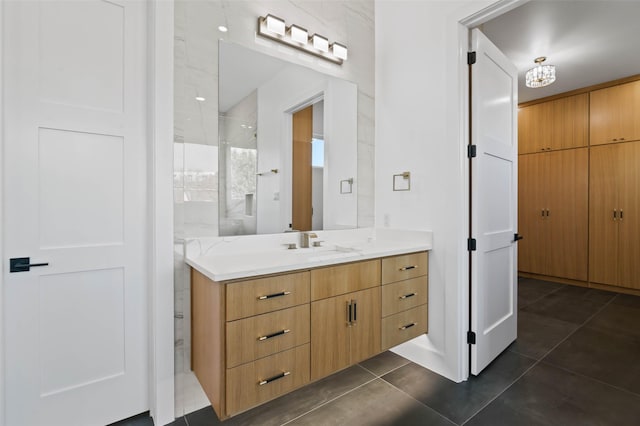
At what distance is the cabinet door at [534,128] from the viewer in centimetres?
476

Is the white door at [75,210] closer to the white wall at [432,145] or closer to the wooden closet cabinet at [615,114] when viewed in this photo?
the white wall at [432,145]

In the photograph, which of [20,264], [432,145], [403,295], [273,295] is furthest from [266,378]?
[432,145]

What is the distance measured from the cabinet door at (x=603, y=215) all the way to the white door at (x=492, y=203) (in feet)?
8.89

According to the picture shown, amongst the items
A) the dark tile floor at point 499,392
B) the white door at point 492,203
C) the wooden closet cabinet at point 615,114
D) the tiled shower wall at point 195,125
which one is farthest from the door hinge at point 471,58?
the wooden closet cabinet at point 615,114

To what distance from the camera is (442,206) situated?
224 centimetres

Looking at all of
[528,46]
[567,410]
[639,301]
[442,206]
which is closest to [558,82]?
[528,46]

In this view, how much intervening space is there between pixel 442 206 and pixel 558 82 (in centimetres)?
359

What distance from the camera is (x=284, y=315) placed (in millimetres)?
1527

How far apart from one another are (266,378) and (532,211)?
5.15 meters

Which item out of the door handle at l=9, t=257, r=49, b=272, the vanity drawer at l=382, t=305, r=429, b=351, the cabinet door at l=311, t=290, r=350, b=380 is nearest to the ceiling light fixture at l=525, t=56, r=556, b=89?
the vanity drawer at l=382, t=305, r=429, b=351

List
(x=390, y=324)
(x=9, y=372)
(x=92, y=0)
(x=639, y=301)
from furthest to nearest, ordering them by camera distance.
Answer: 1. (x=639, y=301)
2. (x=390, y=324)
3. (x=92, y=0)
4. (x=9, y=372)

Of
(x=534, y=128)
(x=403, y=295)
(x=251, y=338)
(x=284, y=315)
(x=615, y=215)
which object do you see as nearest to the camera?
(x=251, y=338)

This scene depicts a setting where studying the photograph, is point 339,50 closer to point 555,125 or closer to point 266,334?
point 266,334

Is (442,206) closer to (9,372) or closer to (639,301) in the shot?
(9,372)
